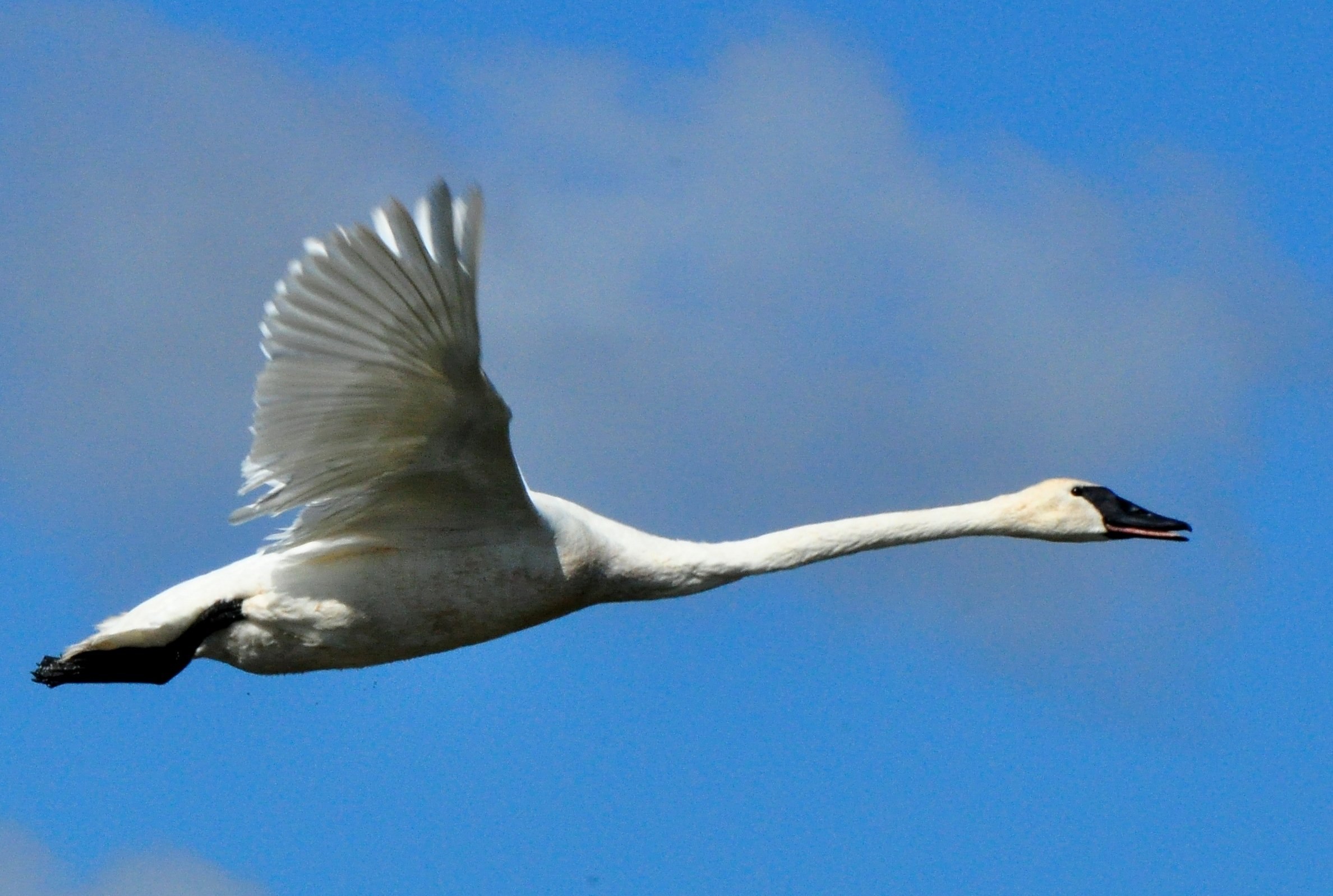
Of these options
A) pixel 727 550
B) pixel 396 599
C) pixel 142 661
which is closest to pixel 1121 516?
pixel 727 550

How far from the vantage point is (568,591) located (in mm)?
12844

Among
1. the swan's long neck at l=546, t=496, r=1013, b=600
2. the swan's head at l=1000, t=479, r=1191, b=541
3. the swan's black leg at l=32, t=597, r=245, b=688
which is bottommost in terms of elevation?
the swan's black leg at l=32, t=597, r=245, b=688

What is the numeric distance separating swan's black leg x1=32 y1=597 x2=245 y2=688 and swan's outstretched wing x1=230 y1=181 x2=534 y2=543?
762 mm

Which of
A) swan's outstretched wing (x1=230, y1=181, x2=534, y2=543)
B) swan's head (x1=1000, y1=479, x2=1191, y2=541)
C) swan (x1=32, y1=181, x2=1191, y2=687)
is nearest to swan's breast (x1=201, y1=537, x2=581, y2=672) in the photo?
swan (x1=32, y1=181, x2=1191, y2=687)

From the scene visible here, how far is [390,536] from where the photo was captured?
41.9 feet

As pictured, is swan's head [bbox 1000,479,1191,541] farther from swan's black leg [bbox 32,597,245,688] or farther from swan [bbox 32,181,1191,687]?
swan's black leg [bbox 32,597,245,688]

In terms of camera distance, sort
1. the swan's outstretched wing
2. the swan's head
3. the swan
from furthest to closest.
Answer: the swan's head
the swan
the swan's outstretched wing

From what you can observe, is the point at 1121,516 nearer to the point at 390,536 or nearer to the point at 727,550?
the point at 727,550

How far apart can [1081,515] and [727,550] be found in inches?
112

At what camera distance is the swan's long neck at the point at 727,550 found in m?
13.0

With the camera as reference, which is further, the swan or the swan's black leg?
the swan's black leg

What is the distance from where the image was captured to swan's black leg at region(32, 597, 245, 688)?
508 inches

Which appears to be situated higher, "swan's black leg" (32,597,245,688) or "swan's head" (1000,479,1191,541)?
"swan's head" (1000,479,1191,541)

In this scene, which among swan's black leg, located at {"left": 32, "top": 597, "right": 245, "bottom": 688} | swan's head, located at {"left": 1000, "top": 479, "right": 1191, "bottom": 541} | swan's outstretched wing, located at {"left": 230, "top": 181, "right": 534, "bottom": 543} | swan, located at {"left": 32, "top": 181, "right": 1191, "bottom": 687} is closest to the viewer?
swan's outstretched wing, located at {"left": 230, "top": 181, "right": 534, "bottom": 543}
